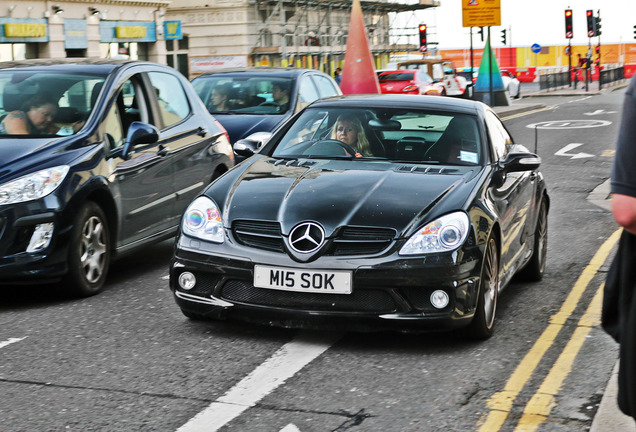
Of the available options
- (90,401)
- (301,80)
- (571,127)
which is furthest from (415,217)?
(571,127)

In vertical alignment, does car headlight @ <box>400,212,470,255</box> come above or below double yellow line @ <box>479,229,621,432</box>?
above

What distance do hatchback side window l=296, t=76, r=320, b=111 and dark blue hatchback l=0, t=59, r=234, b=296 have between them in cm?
420

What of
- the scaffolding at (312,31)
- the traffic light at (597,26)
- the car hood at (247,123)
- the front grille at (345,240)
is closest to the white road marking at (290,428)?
the front grille at (345,240)

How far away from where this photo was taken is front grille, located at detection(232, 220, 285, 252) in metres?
5.68

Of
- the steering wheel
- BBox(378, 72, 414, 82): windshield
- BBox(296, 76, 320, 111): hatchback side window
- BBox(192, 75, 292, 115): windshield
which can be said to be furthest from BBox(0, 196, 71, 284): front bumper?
BBox(378, 72, 414, 82): windshield

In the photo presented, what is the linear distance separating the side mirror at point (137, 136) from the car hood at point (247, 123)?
4609mm

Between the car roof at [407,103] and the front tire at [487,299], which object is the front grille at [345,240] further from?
the car roof at [407,103]

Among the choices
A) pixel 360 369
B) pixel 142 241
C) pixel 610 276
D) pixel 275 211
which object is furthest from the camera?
pixel 142 241

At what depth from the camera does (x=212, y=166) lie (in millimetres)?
8992

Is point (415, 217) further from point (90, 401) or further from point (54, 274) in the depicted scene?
point (54, 274)

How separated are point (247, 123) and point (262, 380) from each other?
774 centimetres

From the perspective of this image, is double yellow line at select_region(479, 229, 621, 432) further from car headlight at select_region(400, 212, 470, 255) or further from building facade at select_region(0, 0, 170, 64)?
building facade at select_region(0, 0, 170, 64)

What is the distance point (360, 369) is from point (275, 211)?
100cm

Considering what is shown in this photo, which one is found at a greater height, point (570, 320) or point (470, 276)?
point (470, 276)
